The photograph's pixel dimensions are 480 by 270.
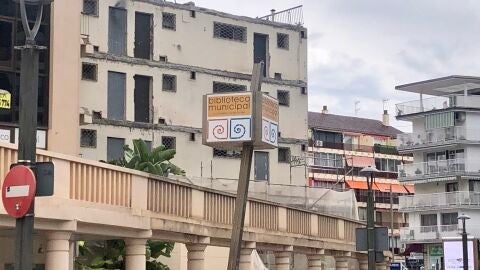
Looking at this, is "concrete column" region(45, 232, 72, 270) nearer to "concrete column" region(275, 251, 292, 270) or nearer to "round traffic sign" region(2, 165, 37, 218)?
"round traffic sign" region(2, 165, 37, 218)

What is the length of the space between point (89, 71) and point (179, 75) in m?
5.33

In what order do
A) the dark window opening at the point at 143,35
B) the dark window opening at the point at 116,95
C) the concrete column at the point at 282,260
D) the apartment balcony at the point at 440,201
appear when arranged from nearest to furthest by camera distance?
the concrete column at the point at 282,260 < the dark window opening at the point at 116,95 < the dark window opening at the point at 143,35 < the apartment balcony at the point at 440,201

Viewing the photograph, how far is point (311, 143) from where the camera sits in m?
101

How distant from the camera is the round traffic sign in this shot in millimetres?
12211

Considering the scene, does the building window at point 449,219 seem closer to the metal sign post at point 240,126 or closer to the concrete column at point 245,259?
the concrete column at point 245,259

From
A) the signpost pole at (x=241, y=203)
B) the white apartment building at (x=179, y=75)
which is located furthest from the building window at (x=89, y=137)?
the signpost pole at (x=241, y=203)

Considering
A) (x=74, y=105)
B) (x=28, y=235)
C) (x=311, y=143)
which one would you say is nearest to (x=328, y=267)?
(x=74, y=105)

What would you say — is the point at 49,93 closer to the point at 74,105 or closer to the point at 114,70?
the point at 74,105

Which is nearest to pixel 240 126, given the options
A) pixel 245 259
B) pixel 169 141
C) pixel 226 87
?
pixel 245 259

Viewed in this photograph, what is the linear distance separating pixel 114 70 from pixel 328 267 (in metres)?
14.4

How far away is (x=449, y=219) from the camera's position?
2972 inches

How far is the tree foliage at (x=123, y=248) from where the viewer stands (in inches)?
1147

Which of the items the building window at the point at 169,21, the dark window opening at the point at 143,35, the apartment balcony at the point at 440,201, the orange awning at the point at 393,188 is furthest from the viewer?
the orange awning at the point at 393,188

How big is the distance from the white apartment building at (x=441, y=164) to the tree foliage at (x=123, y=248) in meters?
43.2
